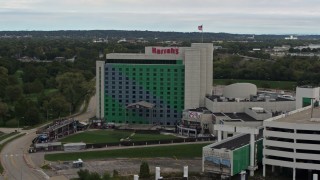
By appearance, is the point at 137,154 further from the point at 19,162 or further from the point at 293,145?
the point at 293,145

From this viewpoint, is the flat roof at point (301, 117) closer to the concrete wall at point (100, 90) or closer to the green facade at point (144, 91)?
the green facade at point (144, 91)

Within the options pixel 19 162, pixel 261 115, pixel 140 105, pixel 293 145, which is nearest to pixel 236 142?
pixel 293 145

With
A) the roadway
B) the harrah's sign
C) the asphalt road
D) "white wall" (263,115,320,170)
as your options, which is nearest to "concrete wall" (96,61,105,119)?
the harrah's sign

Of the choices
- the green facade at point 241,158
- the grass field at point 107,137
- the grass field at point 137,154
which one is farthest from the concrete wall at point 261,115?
the green facade at point 241,158

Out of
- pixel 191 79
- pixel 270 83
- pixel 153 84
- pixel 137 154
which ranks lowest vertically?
pixel 137 154

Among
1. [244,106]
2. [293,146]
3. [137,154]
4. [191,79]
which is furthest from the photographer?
[191,79]
